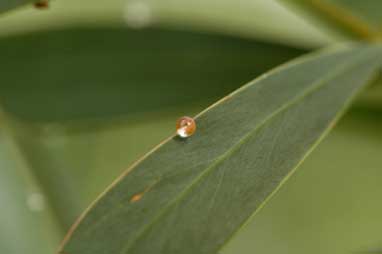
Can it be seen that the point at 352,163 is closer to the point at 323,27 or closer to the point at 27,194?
the point at 323,27

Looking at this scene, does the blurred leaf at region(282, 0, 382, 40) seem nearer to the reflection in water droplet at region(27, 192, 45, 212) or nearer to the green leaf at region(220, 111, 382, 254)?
the green leaf at region(220, 111, 382, 254)

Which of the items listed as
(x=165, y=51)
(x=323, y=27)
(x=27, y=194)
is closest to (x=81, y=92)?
(x=165, y=51)

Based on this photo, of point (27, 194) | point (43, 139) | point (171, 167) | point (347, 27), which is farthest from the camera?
point (43, 139)

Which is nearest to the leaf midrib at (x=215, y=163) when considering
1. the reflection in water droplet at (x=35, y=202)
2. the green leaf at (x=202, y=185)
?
the green leaf at (x=202, y=185)

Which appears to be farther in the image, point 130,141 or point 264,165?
point 130,141

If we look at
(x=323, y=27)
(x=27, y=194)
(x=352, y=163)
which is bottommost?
(x=352, y=163)

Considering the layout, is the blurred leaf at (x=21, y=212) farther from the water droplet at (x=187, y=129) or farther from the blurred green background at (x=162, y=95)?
the water droplet at (x=187, y=129)

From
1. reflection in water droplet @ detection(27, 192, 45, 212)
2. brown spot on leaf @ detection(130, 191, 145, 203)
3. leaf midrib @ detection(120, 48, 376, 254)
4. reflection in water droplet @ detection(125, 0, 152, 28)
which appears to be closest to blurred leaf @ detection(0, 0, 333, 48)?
reflection in water droplet @ detection(125, 0, 152, 28)
